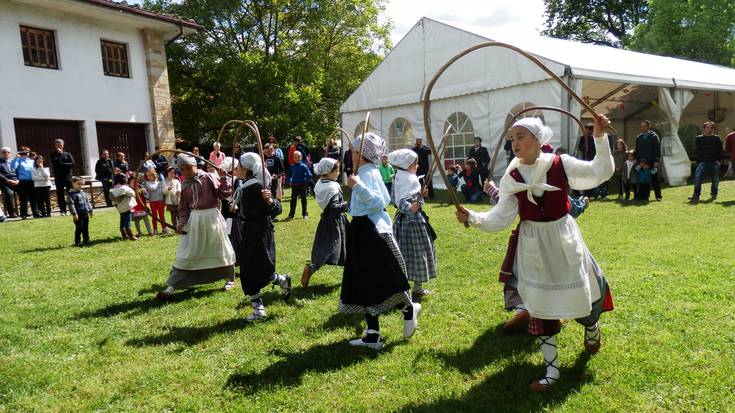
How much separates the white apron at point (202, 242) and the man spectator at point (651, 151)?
10.6 meters

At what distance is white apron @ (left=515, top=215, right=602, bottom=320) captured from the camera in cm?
339

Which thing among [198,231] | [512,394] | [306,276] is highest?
[198,231]

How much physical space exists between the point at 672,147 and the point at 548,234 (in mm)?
14459

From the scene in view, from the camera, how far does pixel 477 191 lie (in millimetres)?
14352

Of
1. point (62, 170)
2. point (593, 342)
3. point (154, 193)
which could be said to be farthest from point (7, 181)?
point (593, 342)

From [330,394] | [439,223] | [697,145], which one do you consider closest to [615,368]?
[330,394]

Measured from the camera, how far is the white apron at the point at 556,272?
134 inches

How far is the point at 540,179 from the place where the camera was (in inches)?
136

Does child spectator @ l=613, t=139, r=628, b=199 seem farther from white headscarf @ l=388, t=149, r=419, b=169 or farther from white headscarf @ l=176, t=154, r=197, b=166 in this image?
white headscarf @ l=176, t=154, r=197, b=166

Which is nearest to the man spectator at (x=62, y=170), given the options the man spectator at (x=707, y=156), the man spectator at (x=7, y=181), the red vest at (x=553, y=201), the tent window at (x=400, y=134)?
the man spectator at (x=7, y=181)

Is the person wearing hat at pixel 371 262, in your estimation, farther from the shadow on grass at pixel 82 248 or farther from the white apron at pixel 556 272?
the shadow on grass at pixel 82 248

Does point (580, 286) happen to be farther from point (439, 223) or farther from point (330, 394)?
point (439, 223)

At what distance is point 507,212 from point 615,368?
1362 mm

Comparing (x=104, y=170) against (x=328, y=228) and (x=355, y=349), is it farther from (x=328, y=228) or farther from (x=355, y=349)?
(x=355, y=349)
